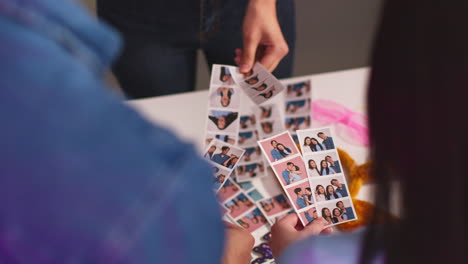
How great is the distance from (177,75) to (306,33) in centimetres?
124

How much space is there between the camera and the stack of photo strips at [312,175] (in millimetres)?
1008

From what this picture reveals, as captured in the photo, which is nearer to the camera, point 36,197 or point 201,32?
point 36,197

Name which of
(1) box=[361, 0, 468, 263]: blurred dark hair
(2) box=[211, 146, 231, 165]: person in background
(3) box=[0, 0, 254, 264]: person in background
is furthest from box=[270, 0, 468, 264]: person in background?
(2) box=[211, 146, 231, 165]: person in background

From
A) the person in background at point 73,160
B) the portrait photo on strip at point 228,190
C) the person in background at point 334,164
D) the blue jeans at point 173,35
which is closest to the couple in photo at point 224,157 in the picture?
the portrait photo on strip at point 228,190

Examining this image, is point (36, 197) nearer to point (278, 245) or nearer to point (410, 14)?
point (410, 14)

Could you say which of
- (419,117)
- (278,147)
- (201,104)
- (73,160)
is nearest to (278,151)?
(278,147)

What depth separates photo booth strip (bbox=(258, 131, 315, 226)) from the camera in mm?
1034

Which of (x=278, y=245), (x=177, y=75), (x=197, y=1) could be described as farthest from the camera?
(x=177, y=75)

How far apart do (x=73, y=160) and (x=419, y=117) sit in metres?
0.32

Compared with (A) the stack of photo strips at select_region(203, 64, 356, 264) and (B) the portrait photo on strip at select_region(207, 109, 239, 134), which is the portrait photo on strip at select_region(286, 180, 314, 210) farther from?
(B) the portrait photo on strip at select_region(207, 109, 239, 134)

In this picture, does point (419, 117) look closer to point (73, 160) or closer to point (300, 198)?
point (73, 160)

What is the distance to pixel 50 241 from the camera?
1.08 ft

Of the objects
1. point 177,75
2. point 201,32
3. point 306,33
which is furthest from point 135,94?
point 306,33

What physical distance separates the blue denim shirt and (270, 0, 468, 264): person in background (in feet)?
0.75
